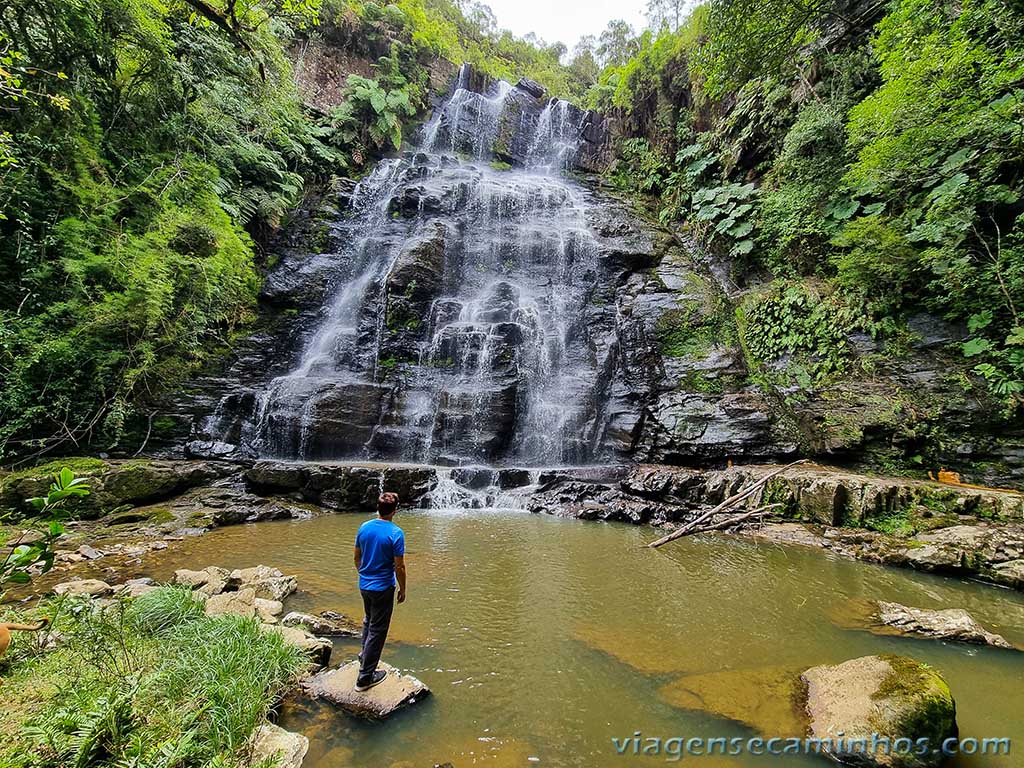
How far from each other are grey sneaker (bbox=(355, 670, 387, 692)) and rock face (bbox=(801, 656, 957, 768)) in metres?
3.09

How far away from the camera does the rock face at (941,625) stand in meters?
4.55

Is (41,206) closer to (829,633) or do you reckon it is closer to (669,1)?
(829,633)

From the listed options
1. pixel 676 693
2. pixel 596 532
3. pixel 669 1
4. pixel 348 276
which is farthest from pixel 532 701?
pixel 669 1

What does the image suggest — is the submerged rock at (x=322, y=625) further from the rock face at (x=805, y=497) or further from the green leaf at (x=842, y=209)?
the green leaf at (x=842, y=209)

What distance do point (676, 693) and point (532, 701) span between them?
1159mm

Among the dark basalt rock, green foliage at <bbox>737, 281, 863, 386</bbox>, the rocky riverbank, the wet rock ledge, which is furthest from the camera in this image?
the dark basalt rock

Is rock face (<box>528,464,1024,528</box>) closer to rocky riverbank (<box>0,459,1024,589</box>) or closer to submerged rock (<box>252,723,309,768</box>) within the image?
rocky riverbank (<box>0,459,1024,589</box>)

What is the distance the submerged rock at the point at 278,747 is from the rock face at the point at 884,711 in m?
3.34

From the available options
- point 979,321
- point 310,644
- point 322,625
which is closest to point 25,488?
point 322,625

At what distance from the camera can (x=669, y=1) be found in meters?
27.5

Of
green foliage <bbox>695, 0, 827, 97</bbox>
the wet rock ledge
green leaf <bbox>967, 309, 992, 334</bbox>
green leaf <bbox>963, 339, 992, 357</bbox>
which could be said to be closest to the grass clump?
the wet rock ledge

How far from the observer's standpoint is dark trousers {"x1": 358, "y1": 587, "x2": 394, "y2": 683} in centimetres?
334

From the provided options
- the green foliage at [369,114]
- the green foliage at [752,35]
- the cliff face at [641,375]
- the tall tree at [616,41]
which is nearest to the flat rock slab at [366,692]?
the cliff face at [641,375]

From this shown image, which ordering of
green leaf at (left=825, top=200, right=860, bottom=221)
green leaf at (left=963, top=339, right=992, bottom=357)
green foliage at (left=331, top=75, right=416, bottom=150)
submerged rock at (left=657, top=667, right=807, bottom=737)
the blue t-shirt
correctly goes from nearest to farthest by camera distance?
submerged rock at (left=657, top=667, right=807, bottom=737) → the blue t-shirt → green leaf at (left=963, top=339, right=992, bottom=357) → green leaf at (left=825, top=200, right=860, bottom=221) → green foliage at (left=331, top=75, right=416, bottom=150)
